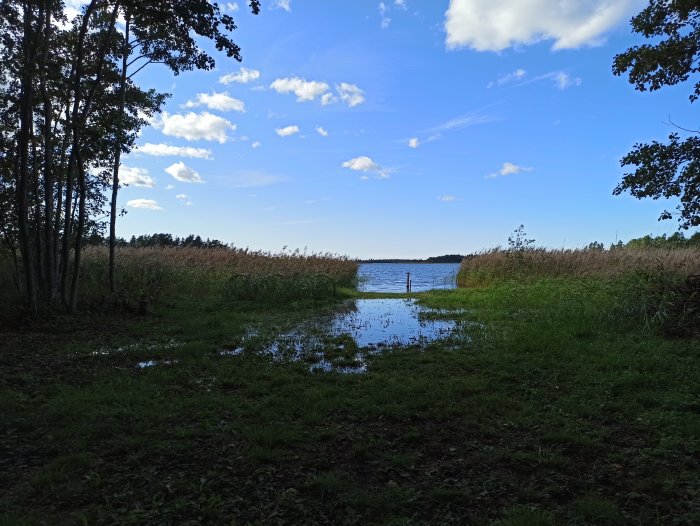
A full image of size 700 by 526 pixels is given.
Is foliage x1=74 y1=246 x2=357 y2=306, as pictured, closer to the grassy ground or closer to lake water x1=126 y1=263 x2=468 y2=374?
lake water x1=126 y1=263 x2=468 y2=374

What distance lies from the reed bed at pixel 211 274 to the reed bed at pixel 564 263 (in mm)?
6819

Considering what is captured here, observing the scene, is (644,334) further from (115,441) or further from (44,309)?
(44,309)

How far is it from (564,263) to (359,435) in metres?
16.5

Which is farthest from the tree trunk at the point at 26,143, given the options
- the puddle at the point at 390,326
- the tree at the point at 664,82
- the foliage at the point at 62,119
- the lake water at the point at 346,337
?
the tree at the point at 664,82

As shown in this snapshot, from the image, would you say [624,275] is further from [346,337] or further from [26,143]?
[26,143]

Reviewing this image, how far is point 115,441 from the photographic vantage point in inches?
142

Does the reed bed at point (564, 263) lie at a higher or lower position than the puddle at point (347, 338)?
higher

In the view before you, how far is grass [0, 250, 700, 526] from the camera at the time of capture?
2781mm

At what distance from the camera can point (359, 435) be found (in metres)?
3.82

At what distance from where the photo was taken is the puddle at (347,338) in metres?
6.49

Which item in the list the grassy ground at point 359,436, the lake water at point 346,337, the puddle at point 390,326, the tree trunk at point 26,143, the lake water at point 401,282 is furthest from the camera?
the lake water at point 401,282

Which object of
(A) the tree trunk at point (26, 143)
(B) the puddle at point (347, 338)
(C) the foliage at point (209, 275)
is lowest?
(B) the puddle at point (347, 338)

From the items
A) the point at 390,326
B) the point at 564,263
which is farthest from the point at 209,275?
the point at 564,263

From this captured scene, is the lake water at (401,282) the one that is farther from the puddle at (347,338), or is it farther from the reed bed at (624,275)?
the puddle at (347,338)
